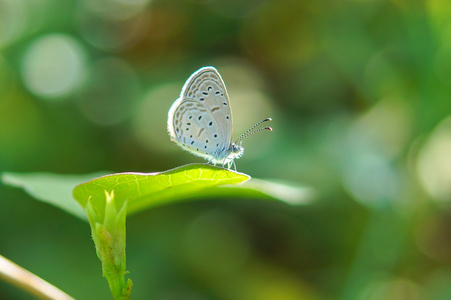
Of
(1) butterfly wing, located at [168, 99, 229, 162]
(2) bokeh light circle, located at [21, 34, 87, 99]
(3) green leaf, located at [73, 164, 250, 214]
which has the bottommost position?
(3) green leaf, located at [73, 164, 250, 214]

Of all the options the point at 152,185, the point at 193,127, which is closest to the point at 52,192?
the point at 152,185

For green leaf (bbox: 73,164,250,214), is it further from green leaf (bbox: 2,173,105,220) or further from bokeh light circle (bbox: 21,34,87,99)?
bokeh light circle (bbox: 21,34,87,99)

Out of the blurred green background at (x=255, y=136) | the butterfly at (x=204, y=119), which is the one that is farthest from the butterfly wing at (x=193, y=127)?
the blurred green background at (x=255, y=136)

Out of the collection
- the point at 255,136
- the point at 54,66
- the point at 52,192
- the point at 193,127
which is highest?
the point at 54,66

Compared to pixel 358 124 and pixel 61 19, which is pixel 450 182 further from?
pixel 61 19

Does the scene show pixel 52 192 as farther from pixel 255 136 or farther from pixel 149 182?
pixel 255 136

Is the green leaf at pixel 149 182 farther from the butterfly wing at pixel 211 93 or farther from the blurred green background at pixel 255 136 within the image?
the blurred green background at pixel 255 136

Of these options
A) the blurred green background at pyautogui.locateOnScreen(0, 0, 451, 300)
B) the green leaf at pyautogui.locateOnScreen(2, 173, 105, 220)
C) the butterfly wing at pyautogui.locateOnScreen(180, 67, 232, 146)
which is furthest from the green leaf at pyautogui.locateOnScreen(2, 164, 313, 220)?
the blurred green background at pyautogui.locateOnScreen(0, 0, 451, 300)

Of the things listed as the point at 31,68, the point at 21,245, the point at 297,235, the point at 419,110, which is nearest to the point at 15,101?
the point at 31,68
